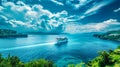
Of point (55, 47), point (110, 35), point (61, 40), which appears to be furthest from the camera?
point (55, 47)

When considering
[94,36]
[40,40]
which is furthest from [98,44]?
[40,40]

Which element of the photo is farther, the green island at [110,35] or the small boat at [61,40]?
the small boat at [61,40]

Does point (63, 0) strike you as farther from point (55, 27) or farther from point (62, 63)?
point (62, 63)

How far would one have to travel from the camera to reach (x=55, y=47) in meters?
18.5

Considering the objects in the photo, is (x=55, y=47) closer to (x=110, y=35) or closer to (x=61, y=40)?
(x=61, y=40)

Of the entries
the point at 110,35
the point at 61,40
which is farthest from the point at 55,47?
the point at 110,35

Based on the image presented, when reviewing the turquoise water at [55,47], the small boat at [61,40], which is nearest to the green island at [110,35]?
the turquoise water at [55,47]

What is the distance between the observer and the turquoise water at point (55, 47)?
16734 millimetres

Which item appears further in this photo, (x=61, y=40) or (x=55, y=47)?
(x=55, y=47)

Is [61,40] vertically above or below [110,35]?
below

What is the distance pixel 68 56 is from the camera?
55.2 ft

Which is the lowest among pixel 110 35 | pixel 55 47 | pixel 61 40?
pixel 55 47

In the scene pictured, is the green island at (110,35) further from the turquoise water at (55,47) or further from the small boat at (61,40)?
the small boat at (61,40)

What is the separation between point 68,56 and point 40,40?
2.59 m
